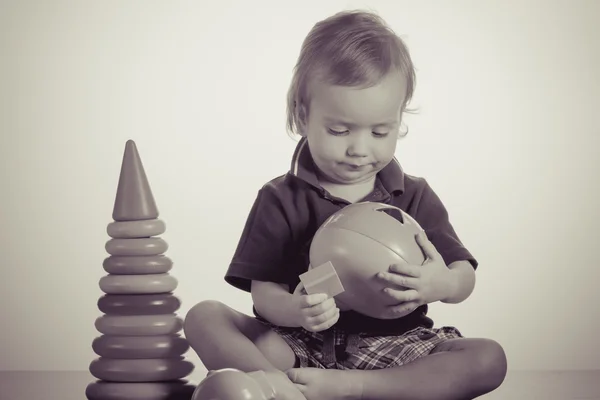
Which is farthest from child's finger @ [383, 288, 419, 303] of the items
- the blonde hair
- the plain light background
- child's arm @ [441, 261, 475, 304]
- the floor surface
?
the plain light background

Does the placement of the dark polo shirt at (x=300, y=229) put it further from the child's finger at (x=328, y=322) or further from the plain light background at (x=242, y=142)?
the plain light background at (x=242, y=142)

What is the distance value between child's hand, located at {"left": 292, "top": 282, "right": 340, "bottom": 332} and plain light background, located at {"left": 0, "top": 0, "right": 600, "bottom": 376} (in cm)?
115

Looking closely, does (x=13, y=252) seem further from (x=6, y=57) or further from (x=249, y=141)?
(x=249, y=141)

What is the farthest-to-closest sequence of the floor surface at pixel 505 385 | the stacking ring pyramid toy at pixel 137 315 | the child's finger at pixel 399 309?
the floor surface at pixel 505 385, the stacking ring pyramid toy at pixel 137 315, the child's finger at pixel 399 309

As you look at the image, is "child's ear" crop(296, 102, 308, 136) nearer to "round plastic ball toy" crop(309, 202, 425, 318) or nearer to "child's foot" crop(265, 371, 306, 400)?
"round plastic ball toy" crop(309, 202, 425, 318)

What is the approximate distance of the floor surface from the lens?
181cm

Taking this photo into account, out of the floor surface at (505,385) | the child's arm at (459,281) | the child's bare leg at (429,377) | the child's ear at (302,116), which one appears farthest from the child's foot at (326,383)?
the child's ear at (302,116)

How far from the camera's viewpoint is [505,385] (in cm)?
204

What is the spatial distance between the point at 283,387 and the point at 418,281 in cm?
26

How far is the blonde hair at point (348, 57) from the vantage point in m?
1.48

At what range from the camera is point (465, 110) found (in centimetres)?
254

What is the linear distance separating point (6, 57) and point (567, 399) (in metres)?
1.67

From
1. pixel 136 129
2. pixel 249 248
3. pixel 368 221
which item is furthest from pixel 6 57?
pixel 368 221

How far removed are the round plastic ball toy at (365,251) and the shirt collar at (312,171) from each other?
0.18 m
